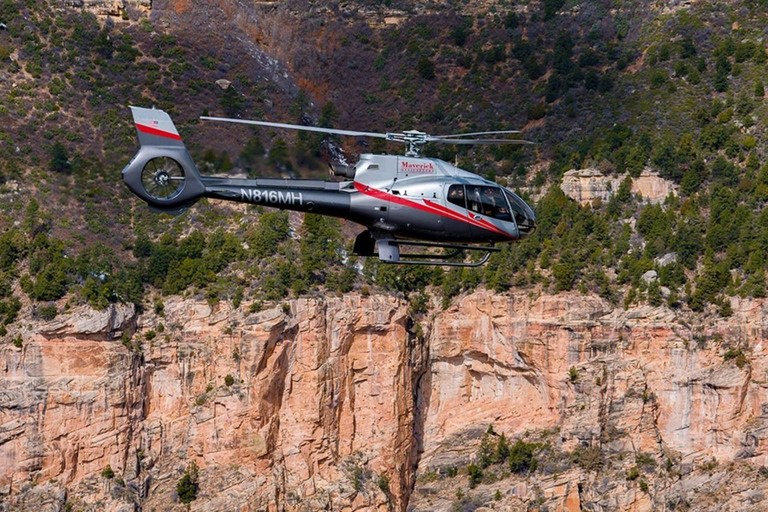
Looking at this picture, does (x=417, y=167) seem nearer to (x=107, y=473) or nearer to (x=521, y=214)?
(x=521, y=214)

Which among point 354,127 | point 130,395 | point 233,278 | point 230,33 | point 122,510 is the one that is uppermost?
point 230,33

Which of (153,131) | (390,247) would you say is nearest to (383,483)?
(390,247)

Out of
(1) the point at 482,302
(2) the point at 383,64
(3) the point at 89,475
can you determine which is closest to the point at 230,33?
(2) the point at 383,64

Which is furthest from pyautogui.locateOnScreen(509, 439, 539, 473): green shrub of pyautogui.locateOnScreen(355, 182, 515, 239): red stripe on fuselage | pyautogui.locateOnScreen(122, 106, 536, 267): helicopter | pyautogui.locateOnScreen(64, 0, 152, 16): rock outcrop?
pyautogui.locateOnScreen(64, 0, 152, 16): rock outcrop

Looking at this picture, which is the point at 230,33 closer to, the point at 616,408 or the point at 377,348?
the point at 377,348

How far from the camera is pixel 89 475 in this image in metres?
81.6

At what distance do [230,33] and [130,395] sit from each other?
37.7 metres

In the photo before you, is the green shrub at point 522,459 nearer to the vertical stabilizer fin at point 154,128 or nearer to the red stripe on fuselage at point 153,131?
the vertical stabilizer fin at point 154,128

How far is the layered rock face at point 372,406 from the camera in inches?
3228

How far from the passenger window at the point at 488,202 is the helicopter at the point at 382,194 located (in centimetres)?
3

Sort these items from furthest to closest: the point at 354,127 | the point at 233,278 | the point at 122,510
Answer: the point at 354,127 → the point at 233,278 → the point at 122,510

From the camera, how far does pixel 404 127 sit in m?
107

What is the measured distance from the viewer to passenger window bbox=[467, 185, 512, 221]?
54656mm

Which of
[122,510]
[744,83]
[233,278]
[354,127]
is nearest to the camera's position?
[122,510]
